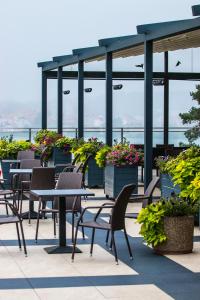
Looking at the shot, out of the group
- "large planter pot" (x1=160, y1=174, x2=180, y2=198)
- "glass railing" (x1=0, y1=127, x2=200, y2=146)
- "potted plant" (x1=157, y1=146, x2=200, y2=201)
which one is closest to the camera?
"potted plant" (x1=157, y1=146, x2=200, y2=201)

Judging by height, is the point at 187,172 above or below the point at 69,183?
above

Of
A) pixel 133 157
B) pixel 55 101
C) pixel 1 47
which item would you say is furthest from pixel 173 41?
pixel 1 47

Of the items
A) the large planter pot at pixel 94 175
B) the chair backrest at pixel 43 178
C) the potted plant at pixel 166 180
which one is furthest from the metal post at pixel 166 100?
the chair backrest at pixel 43 178

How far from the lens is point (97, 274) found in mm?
7516

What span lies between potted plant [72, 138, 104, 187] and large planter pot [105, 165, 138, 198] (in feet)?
6.40

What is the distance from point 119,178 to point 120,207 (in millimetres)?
5885

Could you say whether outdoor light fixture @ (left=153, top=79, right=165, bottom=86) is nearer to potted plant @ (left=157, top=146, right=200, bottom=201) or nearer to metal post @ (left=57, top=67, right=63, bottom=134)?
metal post @ (left=57, top=67, right=63, bottom=134)

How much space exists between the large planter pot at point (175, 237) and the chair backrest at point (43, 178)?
2.64m

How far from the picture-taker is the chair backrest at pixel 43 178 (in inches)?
425

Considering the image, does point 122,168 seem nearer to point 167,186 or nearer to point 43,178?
point 167,186

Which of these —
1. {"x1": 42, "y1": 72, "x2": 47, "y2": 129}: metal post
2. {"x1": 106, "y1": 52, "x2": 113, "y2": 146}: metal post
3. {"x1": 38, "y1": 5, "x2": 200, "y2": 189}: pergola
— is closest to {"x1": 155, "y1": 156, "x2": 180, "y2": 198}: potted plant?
{"x1": 38, "y1": 5, "x2": 200, "y2": 189}: pergola

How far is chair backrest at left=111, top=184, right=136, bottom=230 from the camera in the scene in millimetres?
8125

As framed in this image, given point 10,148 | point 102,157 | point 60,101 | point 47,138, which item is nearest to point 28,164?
point 102,157

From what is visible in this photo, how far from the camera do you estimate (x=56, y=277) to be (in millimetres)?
7344
